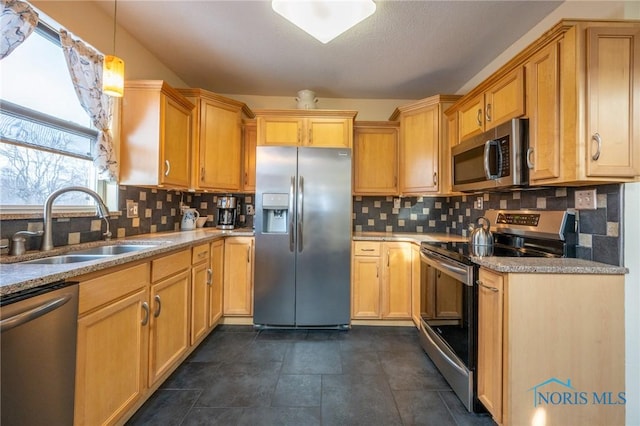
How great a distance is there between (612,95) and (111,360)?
2.67 m

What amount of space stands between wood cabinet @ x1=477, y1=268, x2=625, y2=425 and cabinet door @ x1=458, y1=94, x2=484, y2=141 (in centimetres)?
127

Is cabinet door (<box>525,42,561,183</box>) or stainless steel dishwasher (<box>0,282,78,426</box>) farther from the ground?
cabinet door (<box>525,42,561,183</box>)

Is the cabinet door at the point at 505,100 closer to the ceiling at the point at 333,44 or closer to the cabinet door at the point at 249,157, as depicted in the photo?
the ceiling at the point at 333,44

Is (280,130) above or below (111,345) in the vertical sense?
above

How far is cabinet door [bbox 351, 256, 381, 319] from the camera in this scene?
266cm

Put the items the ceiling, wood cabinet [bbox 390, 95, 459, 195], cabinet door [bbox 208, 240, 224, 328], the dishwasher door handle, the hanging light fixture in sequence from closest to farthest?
the dishwasher door handle → the hanging light fixture → the ceiling → cabinet door [bbox 208, 240, 224, 328] → wood cabinet [bbox 390, 95, 459, 195]

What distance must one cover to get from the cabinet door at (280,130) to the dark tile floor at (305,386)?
189cm

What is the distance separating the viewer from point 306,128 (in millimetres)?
2686

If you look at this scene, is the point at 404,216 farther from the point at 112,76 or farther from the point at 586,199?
the point at 112,76

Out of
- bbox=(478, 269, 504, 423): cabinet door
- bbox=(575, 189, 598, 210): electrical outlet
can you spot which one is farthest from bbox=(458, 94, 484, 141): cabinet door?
bbox=(478, 269, 504, 423): cabinet door

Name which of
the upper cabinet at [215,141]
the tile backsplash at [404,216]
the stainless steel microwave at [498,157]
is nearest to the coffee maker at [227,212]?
the upper cabinet at [215,141]

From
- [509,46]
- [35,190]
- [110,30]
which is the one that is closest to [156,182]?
[35,190]

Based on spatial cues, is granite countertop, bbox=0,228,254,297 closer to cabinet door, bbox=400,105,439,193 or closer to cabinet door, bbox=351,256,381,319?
cabinet door, bbox=351,256,381,319

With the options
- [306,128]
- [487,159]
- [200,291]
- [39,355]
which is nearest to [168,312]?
[200,291]
